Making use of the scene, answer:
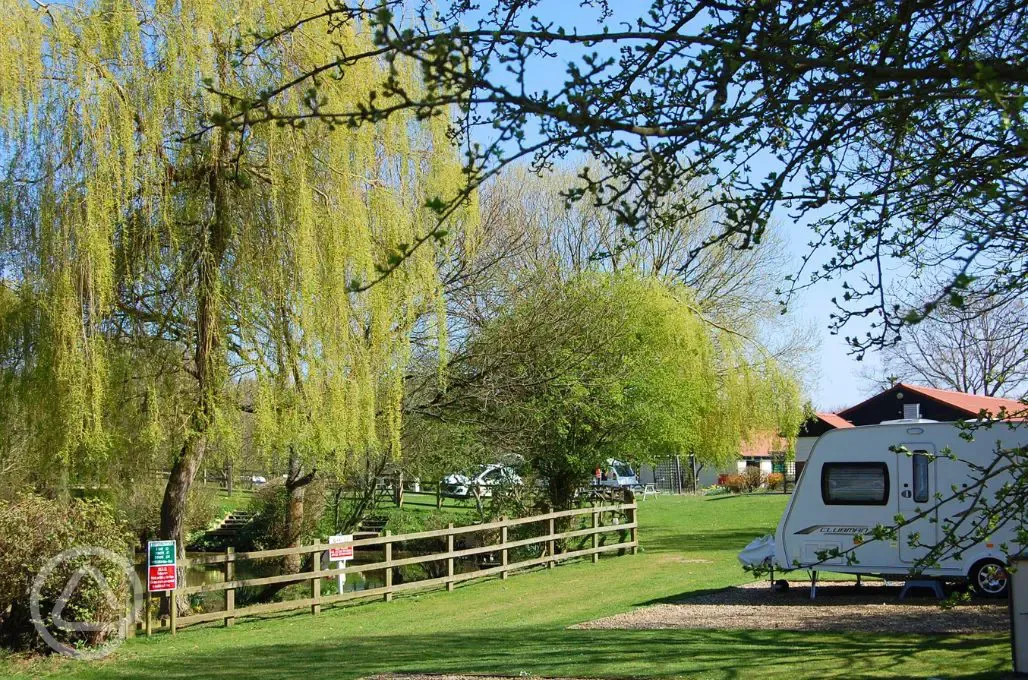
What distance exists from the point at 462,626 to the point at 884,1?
1020 cm

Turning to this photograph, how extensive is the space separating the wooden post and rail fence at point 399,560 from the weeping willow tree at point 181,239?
1.82 m

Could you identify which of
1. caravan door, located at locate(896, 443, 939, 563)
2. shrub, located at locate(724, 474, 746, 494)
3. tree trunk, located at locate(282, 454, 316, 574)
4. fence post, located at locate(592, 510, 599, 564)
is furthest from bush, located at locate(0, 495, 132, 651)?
shrub, located at locate(724, 474, 746, 494)

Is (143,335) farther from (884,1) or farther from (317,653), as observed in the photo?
(884,1)

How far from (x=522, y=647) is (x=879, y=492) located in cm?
608

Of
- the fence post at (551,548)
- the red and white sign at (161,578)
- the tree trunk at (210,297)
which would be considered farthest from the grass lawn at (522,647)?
the fence post at (551,548)

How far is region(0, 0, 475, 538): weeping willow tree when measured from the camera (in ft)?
37.8

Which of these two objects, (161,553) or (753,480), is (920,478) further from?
(753,480)

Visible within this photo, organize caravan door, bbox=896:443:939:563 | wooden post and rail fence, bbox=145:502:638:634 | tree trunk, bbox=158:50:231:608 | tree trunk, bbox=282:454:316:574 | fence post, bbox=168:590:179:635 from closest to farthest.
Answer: tree trunk, bbox=158:50:231:608, fence post, bbox=168:590:179:635, caravan door, bbox=896:443:939:563, wooden post and rail fence, bbox=145:502:638:634, tree trunk, bbox=282:454:316:574

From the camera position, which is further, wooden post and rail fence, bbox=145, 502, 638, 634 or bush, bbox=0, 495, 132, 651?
wooden post and rail fence, bbox=145, 502, 638, 634

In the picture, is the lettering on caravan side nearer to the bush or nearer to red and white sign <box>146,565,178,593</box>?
red and white sign <box>146,565,178,593</box>

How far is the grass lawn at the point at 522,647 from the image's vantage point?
923 centimetres

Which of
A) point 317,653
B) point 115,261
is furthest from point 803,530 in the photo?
point 115,261

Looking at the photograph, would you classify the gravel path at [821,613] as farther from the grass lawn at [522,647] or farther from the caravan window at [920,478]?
the caravan window at [920,478]

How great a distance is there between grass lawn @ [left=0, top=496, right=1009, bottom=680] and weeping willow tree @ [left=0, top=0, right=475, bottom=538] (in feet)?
8.18
